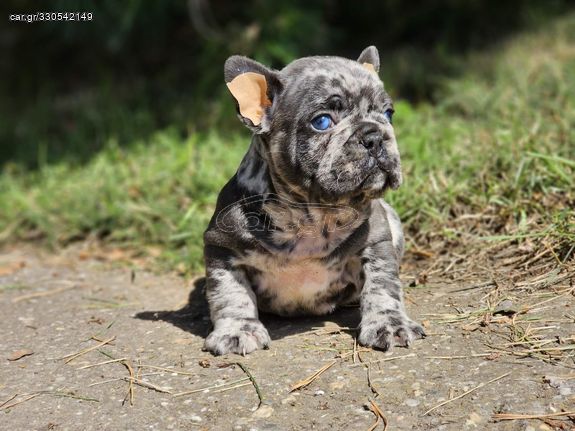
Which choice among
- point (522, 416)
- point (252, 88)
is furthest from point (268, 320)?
point (522, 416)

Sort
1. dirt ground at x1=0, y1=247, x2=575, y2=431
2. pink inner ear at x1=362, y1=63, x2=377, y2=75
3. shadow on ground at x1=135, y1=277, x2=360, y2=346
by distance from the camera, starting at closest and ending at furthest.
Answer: dirt ground at x1=0, y1=247, x2=575, y2=431 < pink inner ear at x1=362, y1=63, x2=377, y2=75 < shadow on ground at x1=135, y1=277, x2=360, y2=346

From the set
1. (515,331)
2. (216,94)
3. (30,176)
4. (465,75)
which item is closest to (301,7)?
(216,94)

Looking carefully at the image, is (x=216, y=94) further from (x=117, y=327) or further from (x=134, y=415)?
(x=134, y=415)

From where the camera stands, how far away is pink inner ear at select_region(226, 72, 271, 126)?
4551 mm

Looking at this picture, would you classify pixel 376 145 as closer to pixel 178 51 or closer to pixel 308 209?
pixel 308 209

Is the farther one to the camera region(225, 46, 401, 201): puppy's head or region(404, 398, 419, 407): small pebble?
Result: region(225, 46, 401, 201): puppy's head

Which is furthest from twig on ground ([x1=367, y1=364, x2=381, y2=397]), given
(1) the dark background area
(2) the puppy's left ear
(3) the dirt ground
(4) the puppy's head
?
(1) the dark background area

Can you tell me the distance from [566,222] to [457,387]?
187 cm

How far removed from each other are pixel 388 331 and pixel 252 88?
1577mm

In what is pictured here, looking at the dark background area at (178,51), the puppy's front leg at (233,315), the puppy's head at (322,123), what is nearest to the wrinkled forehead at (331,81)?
the puppy's head at (322,123)

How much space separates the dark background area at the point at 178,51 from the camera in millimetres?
9234

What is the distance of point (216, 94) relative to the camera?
9773 millimetres

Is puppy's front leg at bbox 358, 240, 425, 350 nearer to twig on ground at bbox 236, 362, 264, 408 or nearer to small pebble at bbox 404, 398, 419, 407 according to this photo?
small pebble at bbox 404, 398, 419, 407
